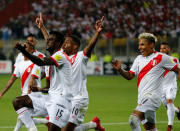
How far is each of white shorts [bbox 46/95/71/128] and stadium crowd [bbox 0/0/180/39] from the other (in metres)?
27.7

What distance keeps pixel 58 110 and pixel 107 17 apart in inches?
1225

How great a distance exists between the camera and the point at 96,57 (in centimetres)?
3253

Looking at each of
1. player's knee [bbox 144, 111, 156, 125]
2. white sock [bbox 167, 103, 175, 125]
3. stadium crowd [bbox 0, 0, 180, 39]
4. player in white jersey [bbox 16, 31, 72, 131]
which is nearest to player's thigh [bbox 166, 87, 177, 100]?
white sock [bbox 167, 103, 175, 125]

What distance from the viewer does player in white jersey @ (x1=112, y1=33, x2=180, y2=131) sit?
739 cm

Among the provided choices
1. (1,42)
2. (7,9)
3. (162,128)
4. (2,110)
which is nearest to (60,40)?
(162,128)

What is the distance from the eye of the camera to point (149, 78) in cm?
750

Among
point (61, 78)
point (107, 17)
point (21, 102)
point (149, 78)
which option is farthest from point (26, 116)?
point (107, 17)

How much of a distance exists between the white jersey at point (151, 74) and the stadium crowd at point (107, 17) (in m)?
26.1

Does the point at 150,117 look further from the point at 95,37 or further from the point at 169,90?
the point at 169,90

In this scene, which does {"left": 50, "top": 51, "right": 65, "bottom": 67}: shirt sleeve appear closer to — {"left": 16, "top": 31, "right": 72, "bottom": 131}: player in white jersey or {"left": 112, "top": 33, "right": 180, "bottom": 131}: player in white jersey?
{"left": 16, "top": 31, "right": 72, "bottom": 131}: player in white jersey

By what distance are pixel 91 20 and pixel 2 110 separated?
23429 mm

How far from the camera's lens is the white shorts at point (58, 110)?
20.1 ft

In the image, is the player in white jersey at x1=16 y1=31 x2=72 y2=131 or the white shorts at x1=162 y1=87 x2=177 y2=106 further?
the white shorts at x1=162 y1=87 x2=177 y2=106

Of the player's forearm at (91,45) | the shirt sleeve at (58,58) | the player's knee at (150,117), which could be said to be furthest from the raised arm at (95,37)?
the player's knee at (150,117)
